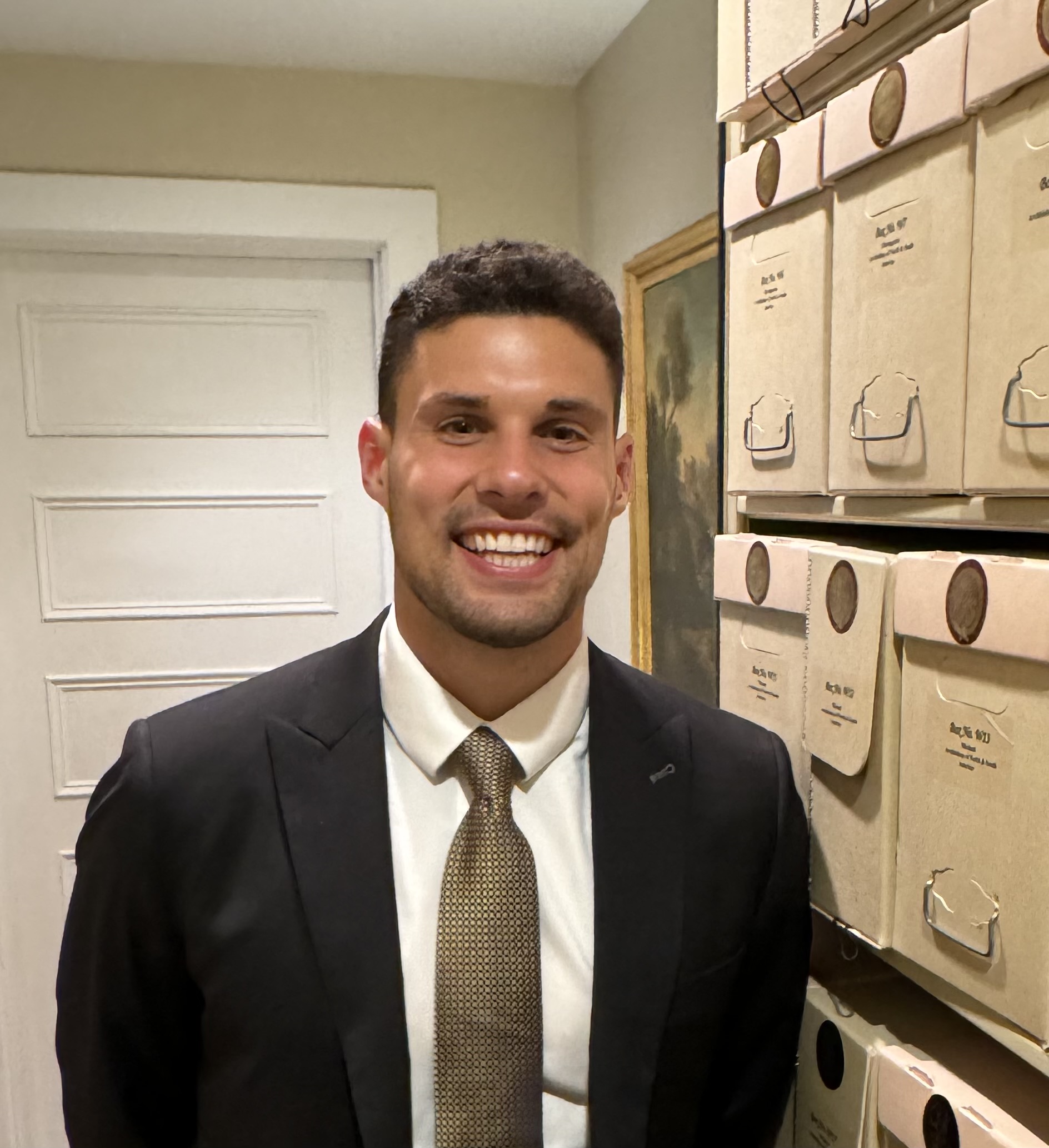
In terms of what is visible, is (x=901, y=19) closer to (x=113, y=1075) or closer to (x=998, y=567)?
(x=998, y=567)

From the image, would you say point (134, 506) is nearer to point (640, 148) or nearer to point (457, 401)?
point (640, 148)

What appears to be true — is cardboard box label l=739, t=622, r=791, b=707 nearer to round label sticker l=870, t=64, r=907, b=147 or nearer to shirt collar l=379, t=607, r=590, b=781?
shirt collar l=379, t=607, r=590, b=781

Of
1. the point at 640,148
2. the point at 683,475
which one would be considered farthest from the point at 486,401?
the point at 640,148

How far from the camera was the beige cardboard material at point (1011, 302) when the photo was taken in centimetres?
59

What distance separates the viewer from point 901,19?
2.35 ft

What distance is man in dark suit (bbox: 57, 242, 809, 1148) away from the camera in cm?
79

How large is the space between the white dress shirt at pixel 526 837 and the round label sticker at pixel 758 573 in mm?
195

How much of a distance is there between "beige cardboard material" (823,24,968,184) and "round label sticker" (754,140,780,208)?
0.23 ft

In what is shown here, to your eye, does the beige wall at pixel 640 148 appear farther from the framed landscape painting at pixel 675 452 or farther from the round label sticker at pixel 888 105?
the round label sticker at pixel 888 105

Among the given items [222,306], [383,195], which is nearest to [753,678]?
[383,195]

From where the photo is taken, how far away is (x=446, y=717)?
2.89 feet

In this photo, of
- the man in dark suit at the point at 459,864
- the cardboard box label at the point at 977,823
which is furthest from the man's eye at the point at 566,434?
the cardboard box label at the point at 977,823

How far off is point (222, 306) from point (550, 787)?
1648mm

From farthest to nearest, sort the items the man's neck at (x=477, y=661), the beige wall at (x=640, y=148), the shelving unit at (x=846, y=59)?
1. the beige wall at (x=640, y=148)
2. the man's neck at (x=477, y=661)
3. the shelving unit at (x=846, y=59)
